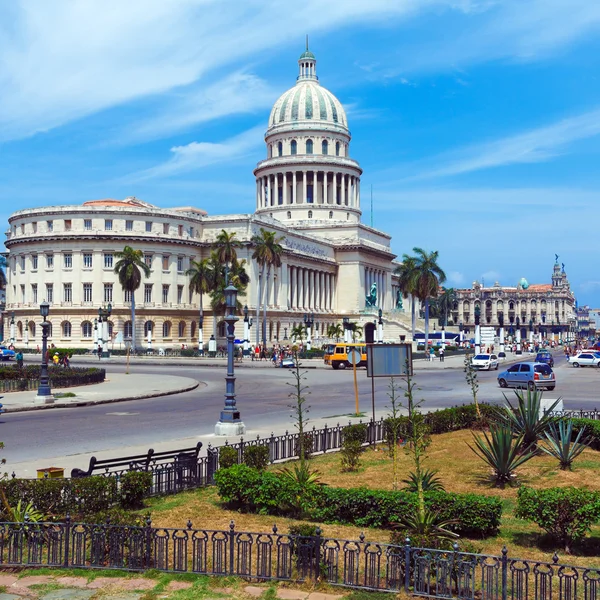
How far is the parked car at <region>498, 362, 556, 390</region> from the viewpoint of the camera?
1515 inches

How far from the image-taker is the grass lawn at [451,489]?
35.1ft

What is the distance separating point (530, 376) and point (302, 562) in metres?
31.6

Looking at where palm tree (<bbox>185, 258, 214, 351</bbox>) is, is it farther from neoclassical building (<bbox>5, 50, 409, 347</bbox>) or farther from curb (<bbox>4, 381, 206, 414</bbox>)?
curb (<bbox>4, 381, 206, 414</bbox>)

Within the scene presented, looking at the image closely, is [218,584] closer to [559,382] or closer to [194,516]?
[194,516]

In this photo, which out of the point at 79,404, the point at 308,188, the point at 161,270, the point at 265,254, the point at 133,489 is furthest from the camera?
the point at 308,188

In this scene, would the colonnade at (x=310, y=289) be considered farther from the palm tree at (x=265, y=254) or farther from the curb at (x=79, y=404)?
the curb at (x=79, y=404)

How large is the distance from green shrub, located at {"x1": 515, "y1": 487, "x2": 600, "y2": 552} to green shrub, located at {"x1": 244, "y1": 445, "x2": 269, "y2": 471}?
19.0 ft

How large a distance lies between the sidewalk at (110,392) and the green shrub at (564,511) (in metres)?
22.1

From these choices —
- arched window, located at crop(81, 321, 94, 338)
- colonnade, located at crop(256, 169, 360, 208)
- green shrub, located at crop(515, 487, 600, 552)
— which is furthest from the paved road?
colonnade, located at crop(256, 169, 360, 208)

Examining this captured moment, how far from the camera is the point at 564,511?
402 inches

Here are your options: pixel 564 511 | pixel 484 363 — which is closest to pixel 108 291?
pixel 484 363

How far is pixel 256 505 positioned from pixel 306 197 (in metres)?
115

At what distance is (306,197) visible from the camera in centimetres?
12550

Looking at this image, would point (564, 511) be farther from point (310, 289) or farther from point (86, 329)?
point (310, 289)
